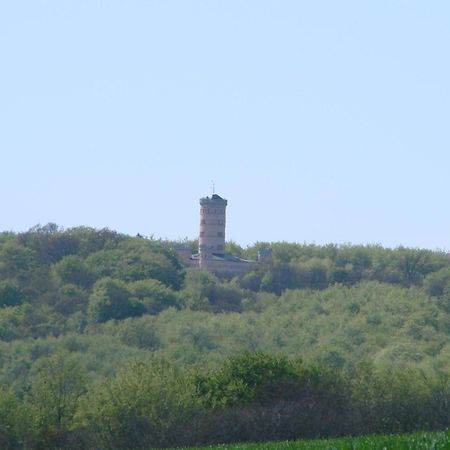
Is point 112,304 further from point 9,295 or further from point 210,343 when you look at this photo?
point 210,343

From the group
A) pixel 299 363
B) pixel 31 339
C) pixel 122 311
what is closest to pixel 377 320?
pixel 122 311

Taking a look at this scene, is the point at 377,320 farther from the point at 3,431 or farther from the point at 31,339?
the point at 3,431

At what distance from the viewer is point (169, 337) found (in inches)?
4031

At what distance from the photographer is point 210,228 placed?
472 feet

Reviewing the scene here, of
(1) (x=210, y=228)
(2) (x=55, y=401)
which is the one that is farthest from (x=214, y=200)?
(2) (x=55, y=401)

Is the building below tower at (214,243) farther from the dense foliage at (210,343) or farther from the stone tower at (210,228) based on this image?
the dense foliage at (210,343)

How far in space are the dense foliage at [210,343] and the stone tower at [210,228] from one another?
14.3 feet

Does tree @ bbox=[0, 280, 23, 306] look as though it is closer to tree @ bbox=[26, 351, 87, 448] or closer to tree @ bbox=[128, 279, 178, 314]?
tree @ bbox=[128, 279, 178, 314]

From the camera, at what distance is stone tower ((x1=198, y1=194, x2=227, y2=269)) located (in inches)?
5664

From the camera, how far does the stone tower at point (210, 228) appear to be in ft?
472

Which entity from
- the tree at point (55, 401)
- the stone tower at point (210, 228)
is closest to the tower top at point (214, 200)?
the stone tower at point (210, 228)

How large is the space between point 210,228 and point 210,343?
141 ft

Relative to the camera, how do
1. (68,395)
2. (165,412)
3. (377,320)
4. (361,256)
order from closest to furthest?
(165,412), (68,395), (377,320), (361,256)

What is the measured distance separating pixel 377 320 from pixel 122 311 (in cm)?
1707
